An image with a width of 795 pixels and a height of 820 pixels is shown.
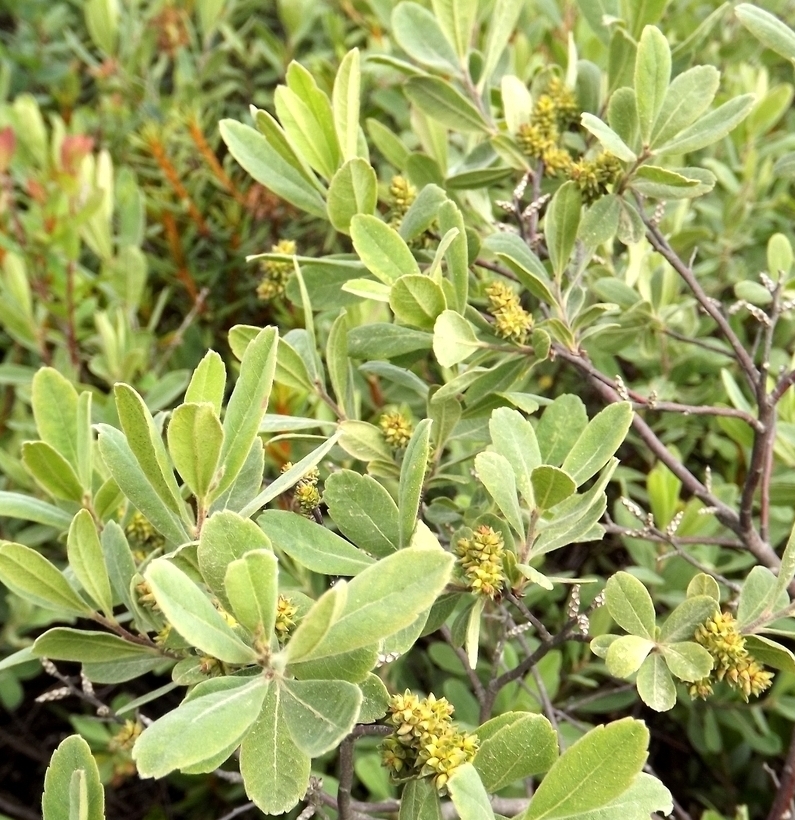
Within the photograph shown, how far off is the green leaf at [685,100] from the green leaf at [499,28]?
298 mm

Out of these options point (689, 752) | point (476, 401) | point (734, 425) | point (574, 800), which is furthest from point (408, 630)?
point (689, 752)

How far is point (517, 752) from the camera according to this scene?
619 mm

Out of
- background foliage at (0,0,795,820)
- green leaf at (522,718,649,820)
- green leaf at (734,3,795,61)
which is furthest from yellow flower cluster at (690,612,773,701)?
green leaf at (734,3,795,61)

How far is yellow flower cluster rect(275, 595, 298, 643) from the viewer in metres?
0.64

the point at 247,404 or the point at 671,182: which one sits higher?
the point at 671,182

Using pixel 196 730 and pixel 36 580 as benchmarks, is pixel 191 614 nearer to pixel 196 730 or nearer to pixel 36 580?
pixel 196 730

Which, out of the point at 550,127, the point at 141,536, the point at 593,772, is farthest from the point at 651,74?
the point at 141,536

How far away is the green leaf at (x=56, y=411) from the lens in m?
0.88

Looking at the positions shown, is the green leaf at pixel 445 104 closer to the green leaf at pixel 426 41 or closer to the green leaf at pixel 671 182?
the green leaf at pixel 426 41

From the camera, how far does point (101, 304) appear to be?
73.3 inches

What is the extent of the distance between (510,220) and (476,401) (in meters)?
0.59

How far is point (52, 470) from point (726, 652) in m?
0.70

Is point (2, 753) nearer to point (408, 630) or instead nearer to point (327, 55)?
point (408, 630)

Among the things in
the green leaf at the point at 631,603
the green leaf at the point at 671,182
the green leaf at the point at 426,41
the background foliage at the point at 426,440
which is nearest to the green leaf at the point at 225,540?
the background foliage at the point at 426,440
